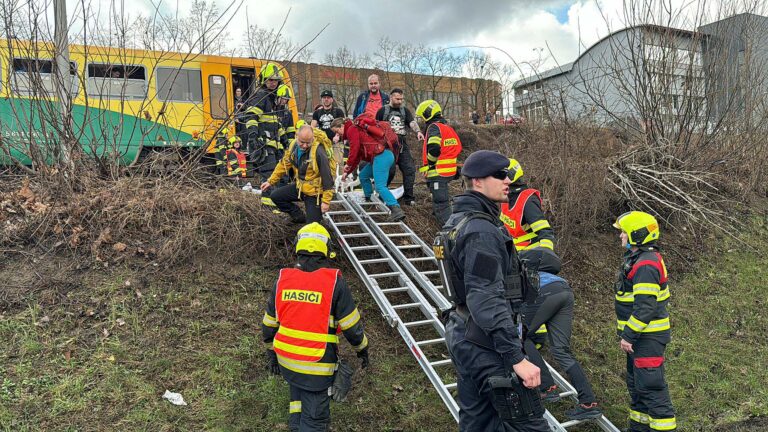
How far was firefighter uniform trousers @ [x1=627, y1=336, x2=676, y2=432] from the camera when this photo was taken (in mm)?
3816

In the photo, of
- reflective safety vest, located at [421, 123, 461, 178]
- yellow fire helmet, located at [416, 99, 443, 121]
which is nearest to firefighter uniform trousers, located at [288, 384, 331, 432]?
reflective safety vest, located at [421, 123, 461, 178]

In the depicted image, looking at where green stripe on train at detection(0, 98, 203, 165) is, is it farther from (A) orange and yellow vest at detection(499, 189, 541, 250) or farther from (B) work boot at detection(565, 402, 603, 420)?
(B) work boot at detection(565, 402, 603, 420)

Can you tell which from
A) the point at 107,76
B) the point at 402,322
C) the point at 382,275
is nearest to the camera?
the point at 402,322

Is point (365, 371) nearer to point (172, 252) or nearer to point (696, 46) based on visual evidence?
point (172, 252)

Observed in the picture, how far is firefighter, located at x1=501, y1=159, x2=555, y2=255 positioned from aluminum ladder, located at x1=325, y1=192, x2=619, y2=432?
99cm

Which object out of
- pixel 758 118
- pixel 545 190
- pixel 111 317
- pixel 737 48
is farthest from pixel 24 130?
pixel 758 118

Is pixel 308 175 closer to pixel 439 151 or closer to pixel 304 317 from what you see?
pixel 439 151

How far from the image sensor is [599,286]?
6.87m

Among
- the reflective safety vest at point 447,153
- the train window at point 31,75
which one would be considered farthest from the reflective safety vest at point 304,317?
the train window at point 31,75

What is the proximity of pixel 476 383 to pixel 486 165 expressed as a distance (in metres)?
1.22

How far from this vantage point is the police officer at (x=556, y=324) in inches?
161

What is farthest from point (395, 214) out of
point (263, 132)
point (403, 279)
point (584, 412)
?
point (584, 412)

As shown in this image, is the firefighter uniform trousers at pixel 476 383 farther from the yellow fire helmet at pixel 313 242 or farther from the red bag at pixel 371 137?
the red bag at pixel 371 137

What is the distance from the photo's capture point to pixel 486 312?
8.25ft
